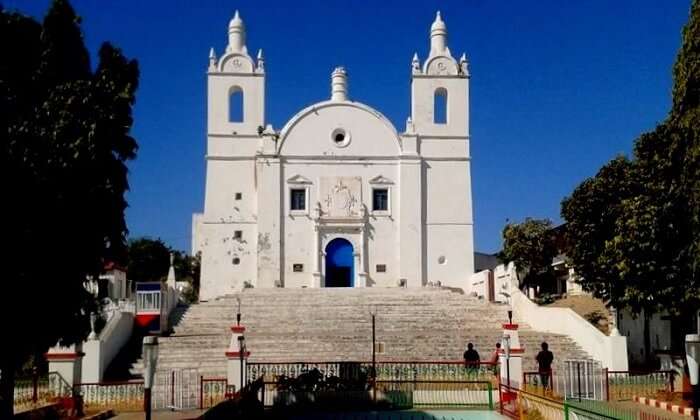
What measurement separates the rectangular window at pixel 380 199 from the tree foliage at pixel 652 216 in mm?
11095

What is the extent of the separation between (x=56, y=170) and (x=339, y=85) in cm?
2652

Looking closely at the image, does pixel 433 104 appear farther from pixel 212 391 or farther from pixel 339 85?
pixel 212 391

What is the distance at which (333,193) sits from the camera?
35.1m

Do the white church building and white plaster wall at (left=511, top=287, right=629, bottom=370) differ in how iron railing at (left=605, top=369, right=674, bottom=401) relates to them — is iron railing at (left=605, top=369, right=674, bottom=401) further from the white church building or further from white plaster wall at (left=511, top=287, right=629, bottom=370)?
the white church building

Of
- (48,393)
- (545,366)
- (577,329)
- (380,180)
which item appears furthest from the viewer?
(380,180)

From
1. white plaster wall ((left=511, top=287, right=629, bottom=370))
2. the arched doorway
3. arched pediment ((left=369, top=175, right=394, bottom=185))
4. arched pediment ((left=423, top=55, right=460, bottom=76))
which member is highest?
arched pediment ((left=423, top=55, right=460, bottom=76))

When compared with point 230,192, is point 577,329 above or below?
below

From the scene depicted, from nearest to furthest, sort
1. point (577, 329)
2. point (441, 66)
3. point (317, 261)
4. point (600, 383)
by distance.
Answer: point (600, 383), point (577, 329), point (317, 261), point (441, 66)

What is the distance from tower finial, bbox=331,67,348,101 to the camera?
36562 mm

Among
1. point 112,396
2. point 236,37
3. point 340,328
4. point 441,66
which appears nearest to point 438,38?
point 441,66

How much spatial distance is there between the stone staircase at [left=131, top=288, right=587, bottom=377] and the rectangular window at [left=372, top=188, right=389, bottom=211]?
17.9 ft

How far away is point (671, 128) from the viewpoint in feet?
44.3

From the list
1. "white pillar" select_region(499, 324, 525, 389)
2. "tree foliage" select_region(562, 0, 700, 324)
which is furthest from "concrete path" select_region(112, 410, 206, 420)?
"tree foliage" select_region(562, 0, 700, 324)

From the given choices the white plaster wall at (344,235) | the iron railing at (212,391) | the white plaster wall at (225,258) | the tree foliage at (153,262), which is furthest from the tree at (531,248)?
the iron railing at (212,391)
